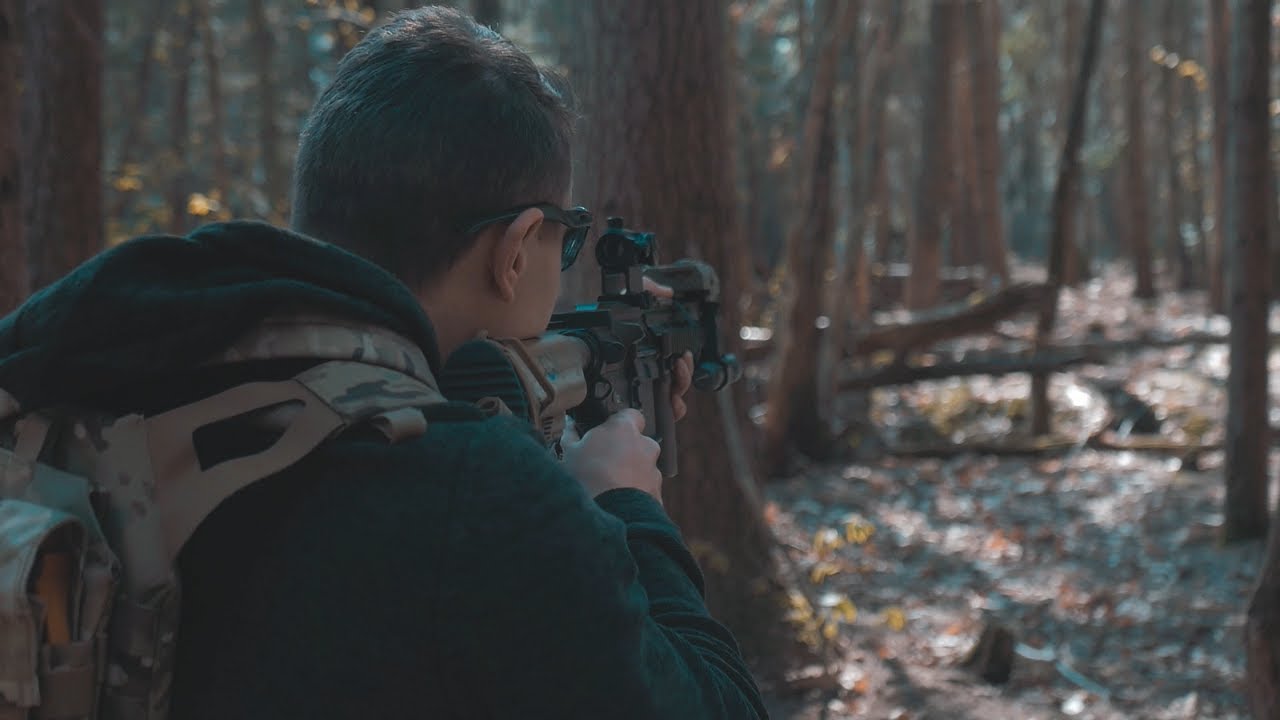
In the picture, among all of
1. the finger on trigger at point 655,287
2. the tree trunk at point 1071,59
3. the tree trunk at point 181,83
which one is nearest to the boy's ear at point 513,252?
the finger on trigger at point 655,287

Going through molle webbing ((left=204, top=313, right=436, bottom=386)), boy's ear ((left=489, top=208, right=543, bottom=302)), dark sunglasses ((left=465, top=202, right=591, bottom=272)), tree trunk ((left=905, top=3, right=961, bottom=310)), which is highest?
tree trunk ((left=905, top=3, right=961, bottom=310))

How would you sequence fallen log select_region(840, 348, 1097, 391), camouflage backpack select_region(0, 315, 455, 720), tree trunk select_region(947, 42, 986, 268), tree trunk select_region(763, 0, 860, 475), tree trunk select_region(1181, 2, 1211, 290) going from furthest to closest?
1. tree trunk select_region(1181, 2, 1211, 290)
2. tree trunk select_region(947, 42, 986, 268)
3. fallen log select_region(840, 348, 1097, 391)
4. tree trunk select_region(763, 0, 860, 475)
5. camouflage backpack select_region(0, 315, 455, 720)

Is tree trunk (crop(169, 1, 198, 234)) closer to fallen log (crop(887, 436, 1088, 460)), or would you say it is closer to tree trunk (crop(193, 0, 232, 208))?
tree trunk (crop(193, 0, 232, 208))

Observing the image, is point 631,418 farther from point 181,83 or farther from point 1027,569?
point 181,83

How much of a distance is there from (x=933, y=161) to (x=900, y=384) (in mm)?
7593

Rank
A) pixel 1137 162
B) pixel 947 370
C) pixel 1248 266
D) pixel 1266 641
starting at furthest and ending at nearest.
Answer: pixel 1137 162 → pixel 947 370 → pixel 1248 266 → pixel 1266 641

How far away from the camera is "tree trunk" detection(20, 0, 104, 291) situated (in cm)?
563

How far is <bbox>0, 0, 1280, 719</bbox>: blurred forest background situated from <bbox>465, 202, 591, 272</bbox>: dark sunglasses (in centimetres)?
269

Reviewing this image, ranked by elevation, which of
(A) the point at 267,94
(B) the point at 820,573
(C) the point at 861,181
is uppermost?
(A) the point at 267,94

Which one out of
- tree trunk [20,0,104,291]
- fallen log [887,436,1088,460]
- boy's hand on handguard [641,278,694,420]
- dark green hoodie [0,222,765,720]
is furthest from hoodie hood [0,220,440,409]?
fallen log [887,436,1088,460]

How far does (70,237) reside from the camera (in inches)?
222

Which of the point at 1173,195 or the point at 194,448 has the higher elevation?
the point at 1173,195

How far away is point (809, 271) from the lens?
10.5 m

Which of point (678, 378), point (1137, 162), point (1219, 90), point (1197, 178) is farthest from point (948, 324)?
point (1197, 178)
